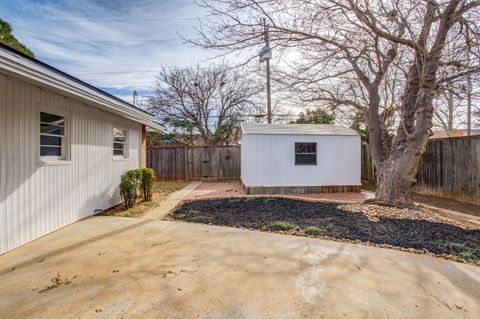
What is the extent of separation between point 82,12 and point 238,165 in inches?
346

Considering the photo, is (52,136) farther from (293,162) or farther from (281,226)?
(293,162)

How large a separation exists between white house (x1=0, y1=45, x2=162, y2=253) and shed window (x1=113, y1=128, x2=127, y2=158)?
42 cm

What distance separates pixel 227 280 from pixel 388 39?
18.8 ft

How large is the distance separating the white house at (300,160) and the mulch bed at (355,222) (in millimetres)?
2615

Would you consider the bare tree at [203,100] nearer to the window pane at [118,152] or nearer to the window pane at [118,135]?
the window pane at [118,135]

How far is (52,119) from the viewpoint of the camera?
15.0ft

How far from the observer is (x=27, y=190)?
12.7ft

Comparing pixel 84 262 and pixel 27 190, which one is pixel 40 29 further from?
pixel 84 262

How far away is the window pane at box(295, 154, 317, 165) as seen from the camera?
989cm

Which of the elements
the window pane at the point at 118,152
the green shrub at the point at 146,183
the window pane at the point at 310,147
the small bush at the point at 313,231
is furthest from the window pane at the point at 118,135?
the window pane at the point at 310,147

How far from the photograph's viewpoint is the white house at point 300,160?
31.8 feet

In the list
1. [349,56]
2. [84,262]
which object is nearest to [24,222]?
[84,262]

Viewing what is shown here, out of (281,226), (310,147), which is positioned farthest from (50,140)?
(310,147)

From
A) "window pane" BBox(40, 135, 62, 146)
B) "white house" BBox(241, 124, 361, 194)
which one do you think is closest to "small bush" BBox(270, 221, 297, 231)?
"window pane" BBox(40, 135, 62, 146)
